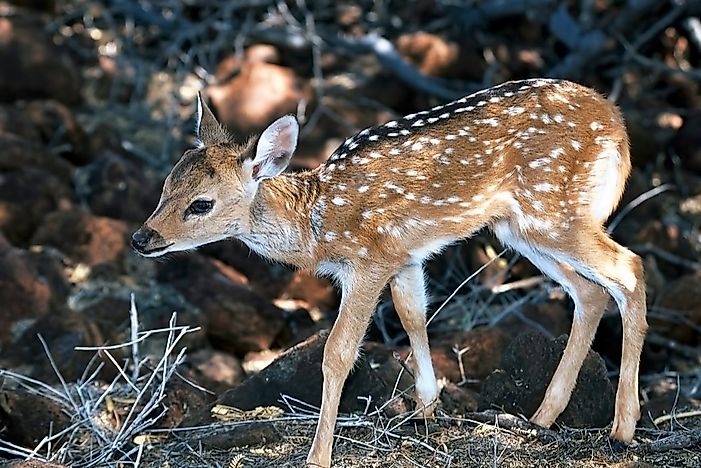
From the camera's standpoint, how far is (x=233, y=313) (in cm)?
916

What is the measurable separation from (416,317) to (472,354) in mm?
1399

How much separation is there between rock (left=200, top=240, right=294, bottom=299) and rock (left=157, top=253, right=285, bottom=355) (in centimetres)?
63

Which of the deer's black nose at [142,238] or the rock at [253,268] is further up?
the deer's black nose at [142,238]

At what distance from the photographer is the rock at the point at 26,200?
400 inches

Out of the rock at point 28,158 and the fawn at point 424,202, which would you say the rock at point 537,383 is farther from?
the rock at point 28,158

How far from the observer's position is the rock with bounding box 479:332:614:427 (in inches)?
261

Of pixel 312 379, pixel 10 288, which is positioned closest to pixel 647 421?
pixel 312 379

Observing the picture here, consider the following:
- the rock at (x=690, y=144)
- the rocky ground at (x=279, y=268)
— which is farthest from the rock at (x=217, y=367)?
the rock at (x=690, y=144)

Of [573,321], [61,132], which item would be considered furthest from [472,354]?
[61,132]

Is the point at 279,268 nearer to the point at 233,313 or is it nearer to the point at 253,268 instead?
the point at 253,268

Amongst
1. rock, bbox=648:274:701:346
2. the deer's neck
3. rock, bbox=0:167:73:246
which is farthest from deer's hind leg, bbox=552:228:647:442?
rock, bbox=0:167:73:246

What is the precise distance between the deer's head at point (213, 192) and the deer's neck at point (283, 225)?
0.21ft

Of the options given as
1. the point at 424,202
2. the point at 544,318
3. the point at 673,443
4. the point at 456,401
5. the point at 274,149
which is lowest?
the point at 544,318

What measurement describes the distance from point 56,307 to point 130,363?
1298mm
